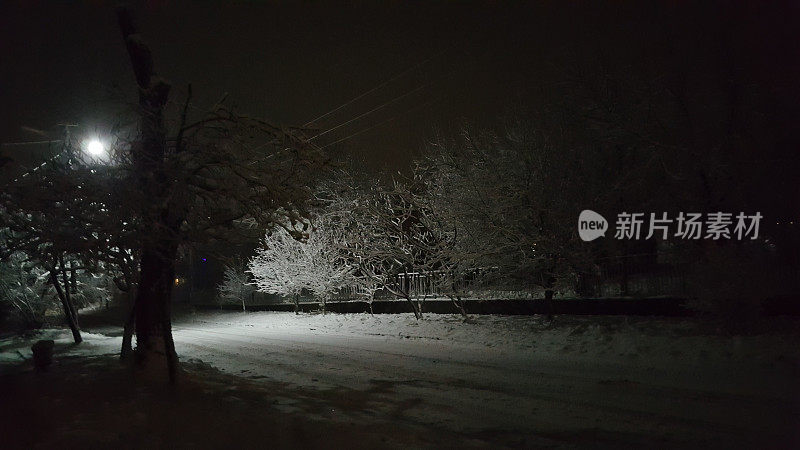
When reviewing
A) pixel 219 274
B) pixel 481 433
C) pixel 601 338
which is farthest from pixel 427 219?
pixel 219 274

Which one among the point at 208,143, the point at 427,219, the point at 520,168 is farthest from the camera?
the point at 427,219

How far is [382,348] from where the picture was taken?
698 inches

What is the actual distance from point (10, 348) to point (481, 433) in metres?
18.9

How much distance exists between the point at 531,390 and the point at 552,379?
1.17 m

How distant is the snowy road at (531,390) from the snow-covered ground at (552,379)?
0.09 feet

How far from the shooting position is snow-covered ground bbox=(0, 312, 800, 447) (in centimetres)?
773

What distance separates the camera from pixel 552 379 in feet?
37.3

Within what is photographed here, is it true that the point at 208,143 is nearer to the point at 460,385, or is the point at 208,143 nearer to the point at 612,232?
the point at 460,385

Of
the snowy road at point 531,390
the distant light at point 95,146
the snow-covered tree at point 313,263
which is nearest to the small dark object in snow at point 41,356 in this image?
the snowy road at point 531,390

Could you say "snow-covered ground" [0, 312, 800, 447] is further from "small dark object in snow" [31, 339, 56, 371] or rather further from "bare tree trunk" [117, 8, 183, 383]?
"small dark object in snow" [31, 339, 56, 371]

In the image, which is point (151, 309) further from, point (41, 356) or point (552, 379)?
point (552, 379)

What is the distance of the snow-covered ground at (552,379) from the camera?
7.73 meters

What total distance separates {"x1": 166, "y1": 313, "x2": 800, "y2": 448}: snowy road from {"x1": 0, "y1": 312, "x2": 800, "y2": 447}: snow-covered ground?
3 centimetres

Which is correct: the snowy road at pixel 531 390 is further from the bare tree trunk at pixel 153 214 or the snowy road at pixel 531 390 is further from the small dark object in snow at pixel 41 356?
the small dark object in snow at pixel 41 356
